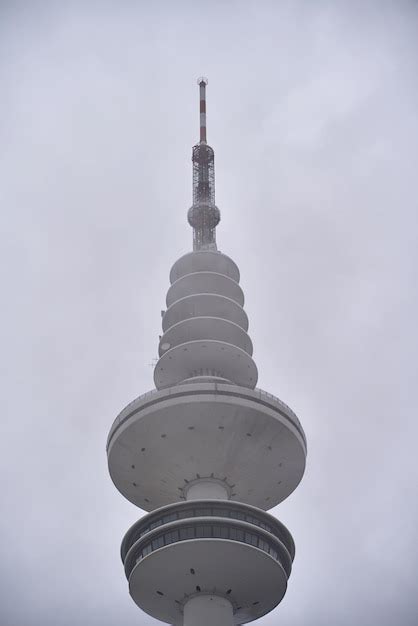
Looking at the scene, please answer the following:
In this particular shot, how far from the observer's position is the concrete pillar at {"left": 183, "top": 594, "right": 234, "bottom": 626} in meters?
43.9

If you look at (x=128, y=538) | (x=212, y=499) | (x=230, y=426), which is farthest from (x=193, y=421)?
(x=128, y=538)

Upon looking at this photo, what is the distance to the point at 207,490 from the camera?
51.4m

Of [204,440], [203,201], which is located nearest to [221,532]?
[204,440]

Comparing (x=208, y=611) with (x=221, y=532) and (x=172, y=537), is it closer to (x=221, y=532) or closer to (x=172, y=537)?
(x=221, y=532)

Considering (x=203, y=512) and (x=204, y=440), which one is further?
(x=204, y=440)

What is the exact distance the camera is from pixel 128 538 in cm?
4838

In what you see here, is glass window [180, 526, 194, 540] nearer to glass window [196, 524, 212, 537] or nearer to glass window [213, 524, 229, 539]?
glass window [196, 524, 212, 537]

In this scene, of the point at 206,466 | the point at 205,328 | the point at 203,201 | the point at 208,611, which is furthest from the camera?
the point at 203,201

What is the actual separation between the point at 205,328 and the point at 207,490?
1425 centimetres

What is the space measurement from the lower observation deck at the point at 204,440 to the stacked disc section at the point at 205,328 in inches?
167

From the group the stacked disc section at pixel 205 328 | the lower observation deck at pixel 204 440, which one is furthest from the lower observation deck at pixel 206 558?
the stacked disc section at pixel 205 328

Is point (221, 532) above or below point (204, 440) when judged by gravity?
below

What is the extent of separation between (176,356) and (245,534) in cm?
1745

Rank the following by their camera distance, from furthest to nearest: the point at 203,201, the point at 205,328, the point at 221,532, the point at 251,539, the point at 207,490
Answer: the point at 203,201 < the point at 205,328 < the point at 207,490 < the point at 251,539 < the point at 221,532
